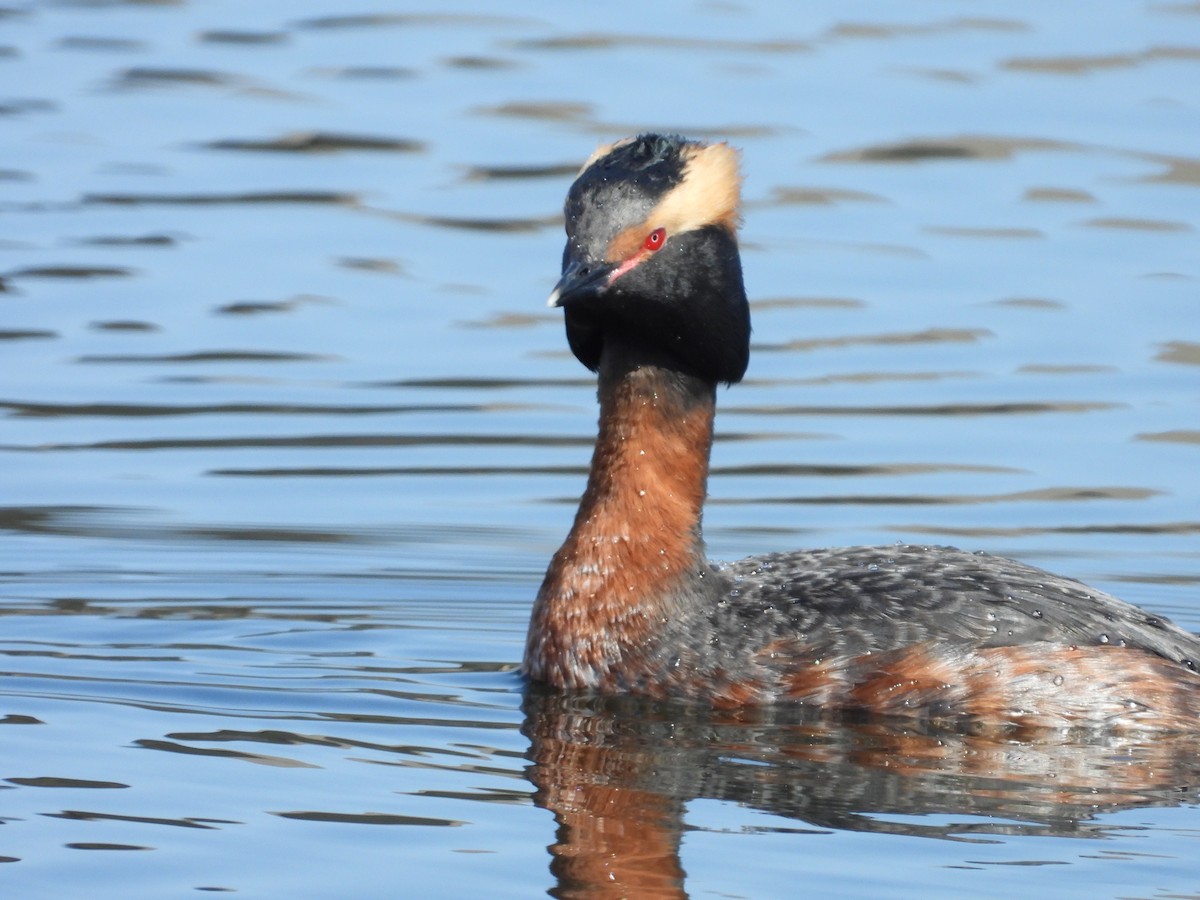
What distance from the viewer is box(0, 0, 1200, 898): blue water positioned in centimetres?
860

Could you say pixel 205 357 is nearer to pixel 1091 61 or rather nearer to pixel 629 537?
pixel 629 537

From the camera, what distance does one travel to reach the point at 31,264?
57.1 ft

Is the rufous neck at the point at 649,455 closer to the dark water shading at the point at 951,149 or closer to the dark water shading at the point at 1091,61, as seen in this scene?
the dark water shading at the point at 951,149

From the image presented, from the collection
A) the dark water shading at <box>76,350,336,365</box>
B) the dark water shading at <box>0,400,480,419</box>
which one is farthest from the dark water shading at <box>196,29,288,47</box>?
the dark water shading at <box>0,400,480,419</box>

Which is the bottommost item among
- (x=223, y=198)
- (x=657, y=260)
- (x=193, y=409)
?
(x=193, y=409)

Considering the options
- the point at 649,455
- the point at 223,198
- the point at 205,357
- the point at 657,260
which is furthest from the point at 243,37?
the point at 657,260

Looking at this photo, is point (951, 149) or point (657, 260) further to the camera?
point (951, 149)

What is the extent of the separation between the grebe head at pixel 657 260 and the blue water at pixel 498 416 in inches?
57.7

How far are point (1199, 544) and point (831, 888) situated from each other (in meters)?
5.38

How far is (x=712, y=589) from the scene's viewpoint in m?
10.4

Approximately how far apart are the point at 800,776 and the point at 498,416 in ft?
19.7

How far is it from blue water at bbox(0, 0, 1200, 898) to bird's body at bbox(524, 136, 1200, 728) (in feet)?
0.76

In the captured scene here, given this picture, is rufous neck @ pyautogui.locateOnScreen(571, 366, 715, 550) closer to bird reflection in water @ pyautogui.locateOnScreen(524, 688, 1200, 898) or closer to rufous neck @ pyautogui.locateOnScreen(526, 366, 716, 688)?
rufous neck @ pyautogui.locateOnScreen(526, 366, 716, 688)

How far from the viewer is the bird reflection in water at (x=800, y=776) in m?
8.51
